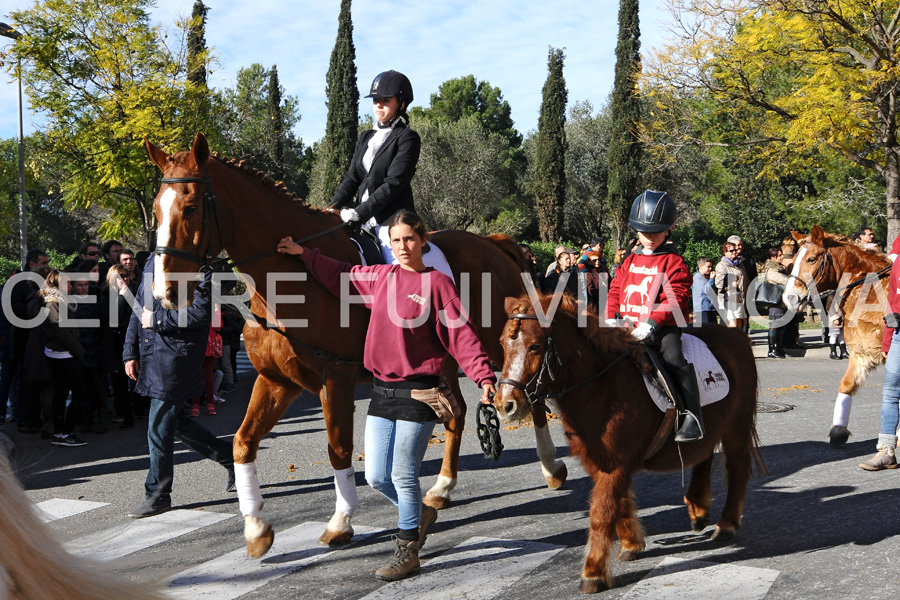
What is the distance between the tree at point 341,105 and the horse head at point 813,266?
2789 centimetres

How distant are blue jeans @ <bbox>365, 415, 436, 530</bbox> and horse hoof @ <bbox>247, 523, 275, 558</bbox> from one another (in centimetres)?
79

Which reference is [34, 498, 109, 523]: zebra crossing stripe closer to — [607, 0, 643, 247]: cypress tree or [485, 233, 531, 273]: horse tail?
[485, 233, 531, 273]: horse tail

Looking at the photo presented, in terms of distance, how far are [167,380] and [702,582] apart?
165 inches

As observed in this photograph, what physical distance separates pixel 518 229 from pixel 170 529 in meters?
38.8

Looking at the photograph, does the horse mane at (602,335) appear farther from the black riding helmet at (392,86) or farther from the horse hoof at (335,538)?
the black riding helmet at (392,86)

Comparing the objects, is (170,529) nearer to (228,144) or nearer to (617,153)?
(228,144)

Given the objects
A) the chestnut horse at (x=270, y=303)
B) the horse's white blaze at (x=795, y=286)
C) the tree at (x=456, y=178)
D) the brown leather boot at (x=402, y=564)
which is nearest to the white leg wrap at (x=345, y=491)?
the chestnut horse at (x=270, y=303)


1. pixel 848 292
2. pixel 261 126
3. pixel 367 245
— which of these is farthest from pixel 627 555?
pixel 261 126

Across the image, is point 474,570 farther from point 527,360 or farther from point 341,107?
point 341,107

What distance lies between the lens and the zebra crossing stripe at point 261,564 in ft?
14.6

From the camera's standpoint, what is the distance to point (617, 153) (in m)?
36.4

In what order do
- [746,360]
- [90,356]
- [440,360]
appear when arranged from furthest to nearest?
1. [90,356]
2. [746,360]
3. [440,360]

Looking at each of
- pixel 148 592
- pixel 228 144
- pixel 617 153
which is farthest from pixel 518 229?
pixel 148 592

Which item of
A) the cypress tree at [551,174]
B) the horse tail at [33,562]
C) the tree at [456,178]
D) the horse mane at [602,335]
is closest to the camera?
the horse tail at [33,562]
